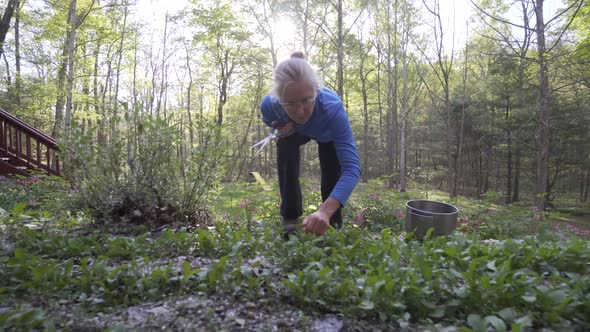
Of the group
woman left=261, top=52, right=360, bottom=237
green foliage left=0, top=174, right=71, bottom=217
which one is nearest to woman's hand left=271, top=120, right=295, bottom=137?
woman left=261, top=52, right=360, bottom=237

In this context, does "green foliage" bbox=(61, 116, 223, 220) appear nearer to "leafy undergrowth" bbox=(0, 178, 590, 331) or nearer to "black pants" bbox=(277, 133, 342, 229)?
"black pants" bbox=(277, 133, 342, 229)

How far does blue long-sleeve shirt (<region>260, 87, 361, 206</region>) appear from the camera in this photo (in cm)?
189

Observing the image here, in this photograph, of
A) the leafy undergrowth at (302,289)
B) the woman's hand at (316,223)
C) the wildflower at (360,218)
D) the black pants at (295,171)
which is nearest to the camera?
the leafy undergrowth at (302,289)

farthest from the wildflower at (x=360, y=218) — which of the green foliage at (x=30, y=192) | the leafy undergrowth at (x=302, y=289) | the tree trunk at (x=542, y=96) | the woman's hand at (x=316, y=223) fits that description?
the tree trunk at (x=542, y=96)

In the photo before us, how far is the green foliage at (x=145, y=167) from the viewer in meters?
2.47

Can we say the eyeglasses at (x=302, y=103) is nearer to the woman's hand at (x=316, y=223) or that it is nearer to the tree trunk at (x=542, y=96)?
the woman's hand at (x=316, y=223)

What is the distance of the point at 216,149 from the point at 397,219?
109 inches

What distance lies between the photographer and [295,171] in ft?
8.12

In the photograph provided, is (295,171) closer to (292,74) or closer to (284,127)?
(284,127)

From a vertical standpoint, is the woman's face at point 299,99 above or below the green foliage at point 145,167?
above

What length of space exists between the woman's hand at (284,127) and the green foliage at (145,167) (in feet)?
1.83

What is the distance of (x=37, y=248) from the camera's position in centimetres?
174

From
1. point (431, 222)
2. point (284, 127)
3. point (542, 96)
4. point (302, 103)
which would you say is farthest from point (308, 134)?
point (542, 96)

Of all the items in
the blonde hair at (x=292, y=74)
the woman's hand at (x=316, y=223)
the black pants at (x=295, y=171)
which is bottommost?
the woman's hand at (x=316, y=223)
